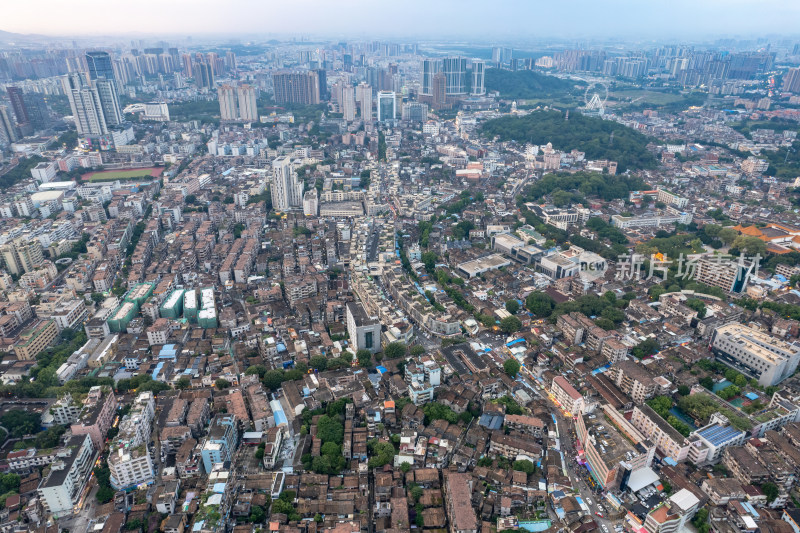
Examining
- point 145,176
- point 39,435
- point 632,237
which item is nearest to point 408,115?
point 145,176

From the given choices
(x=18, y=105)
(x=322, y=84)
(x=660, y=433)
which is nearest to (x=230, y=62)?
(x=322, y=84)

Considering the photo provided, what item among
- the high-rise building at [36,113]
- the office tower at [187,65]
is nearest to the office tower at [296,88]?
the office tower at [187,65]

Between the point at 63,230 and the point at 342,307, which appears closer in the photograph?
the point at 342,307

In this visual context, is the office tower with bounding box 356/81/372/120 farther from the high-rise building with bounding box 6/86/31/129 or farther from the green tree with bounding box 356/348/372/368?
the green tree with bounding box 356/348/372/368

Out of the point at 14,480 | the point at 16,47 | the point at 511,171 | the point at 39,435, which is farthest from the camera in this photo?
the point at 16,47

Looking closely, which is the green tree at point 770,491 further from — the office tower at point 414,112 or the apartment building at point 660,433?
the office tower at point 414,112

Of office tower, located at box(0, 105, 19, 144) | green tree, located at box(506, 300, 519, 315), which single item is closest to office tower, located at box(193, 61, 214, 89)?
office tower, located at box(0, 105, 19, 144)

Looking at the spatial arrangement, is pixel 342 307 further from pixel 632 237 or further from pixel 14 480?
pixel 632 237
